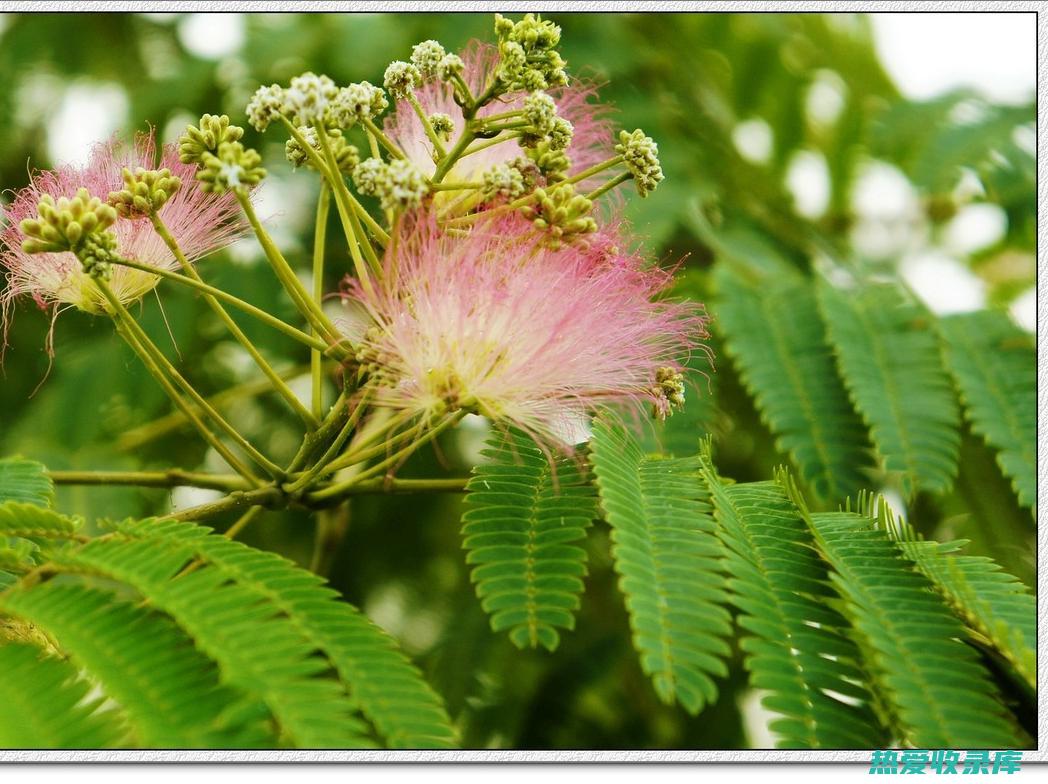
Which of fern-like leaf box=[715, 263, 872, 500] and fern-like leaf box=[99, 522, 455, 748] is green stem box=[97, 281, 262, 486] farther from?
fern-like leaf box=[715, 263, 872, 500]

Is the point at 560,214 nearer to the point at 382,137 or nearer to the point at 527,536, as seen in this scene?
the point at 382,137

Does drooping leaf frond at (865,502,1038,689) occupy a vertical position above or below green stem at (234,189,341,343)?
below

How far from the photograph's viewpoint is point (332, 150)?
1.63 m

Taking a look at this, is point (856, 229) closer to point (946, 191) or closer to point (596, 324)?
point (946, 191)

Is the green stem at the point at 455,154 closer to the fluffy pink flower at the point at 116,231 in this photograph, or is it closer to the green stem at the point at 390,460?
the green stem at the point at 390,460

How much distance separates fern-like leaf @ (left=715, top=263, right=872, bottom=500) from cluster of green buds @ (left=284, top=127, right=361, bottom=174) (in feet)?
3.59

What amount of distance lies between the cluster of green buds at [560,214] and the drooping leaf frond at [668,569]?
0.36 m

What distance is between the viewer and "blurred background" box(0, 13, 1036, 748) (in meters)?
3.00

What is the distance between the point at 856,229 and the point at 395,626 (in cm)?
236

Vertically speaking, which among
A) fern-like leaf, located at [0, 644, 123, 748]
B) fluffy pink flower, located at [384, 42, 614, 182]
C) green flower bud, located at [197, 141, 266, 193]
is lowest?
fern-like leaf, located at [0, 644, 123, 748]

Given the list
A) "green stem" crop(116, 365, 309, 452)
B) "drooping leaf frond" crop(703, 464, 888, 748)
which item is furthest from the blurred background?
"drooping leaf frond" crop(703, 464, 888, 748)

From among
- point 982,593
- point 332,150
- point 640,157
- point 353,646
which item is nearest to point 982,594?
point 982,593

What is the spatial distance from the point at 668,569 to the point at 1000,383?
1.29m

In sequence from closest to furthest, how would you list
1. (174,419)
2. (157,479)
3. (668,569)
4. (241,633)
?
1. (241,633)
2. (668,569)
3. (157,479)
4. (174,419)
